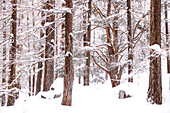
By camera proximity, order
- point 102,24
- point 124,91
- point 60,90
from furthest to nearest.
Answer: point 102,24, point 60,90, point 124,91

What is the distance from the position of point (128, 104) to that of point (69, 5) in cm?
521

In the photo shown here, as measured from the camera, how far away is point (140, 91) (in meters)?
8.48

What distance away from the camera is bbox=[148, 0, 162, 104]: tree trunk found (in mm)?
6402

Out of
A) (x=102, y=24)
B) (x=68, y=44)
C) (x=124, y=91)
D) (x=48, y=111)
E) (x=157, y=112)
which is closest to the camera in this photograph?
(x=157, y=112)

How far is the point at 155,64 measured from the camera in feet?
21.6

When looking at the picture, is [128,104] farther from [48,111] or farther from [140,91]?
[48,111]

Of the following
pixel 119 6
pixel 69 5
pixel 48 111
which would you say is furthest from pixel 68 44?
pixel 119 6

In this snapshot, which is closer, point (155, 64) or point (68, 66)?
point (155, 64)

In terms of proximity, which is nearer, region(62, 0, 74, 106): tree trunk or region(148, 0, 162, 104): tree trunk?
region(148, 0, 162, 104): tree trunk

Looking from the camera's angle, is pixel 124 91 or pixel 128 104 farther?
pixel 124 91

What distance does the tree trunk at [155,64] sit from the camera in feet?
21.0

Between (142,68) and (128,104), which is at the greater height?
(142,68)

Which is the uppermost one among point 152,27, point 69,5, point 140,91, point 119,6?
point 119,6

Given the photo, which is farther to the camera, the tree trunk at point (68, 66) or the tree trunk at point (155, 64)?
the tree trunk at point (68, 66)
